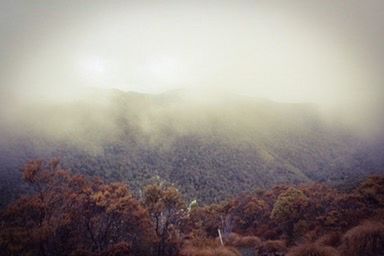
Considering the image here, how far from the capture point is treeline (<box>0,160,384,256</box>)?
14.2 m

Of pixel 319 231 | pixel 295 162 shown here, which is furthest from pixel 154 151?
pixel 319 231

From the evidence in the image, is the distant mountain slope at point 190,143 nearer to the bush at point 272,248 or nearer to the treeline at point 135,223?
the treeline at point 135,223

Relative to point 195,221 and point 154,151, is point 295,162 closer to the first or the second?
point 154,151

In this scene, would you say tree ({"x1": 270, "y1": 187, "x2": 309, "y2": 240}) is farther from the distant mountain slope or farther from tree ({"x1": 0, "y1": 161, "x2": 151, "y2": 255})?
the distant mountain slope

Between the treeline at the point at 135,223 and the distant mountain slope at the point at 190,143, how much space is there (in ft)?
25.5

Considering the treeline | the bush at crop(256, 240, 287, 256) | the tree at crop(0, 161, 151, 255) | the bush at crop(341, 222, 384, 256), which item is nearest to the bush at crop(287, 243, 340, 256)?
the treeline

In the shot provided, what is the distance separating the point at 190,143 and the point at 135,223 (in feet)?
113

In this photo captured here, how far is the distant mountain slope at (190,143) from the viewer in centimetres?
3453

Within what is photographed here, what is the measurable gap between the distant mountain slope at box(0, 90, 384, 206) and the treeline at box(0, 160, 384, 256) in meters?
7.78

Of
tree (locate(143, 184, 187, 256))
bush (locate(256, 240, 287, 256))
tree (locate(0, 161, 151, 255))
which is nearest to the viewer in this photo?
tree (locate(0, 161, 151, 255))

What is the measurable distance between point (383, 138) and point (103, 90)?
126 ft

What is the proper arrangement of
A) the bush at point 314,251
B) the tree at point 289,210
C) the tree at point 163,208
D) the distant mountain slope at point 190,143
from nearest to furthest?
the bush at point 314,251 < the tree at point 163,208 < the tree at point 289,210 < the distant mountain slope at point 190,143

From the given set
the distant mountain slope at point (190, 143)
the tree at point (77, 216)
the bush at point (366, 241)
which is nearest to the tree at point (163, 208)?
the tree at point (77, 216)

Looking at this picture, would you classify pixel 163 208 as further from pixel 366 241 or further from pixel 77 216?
pixel 366 241
